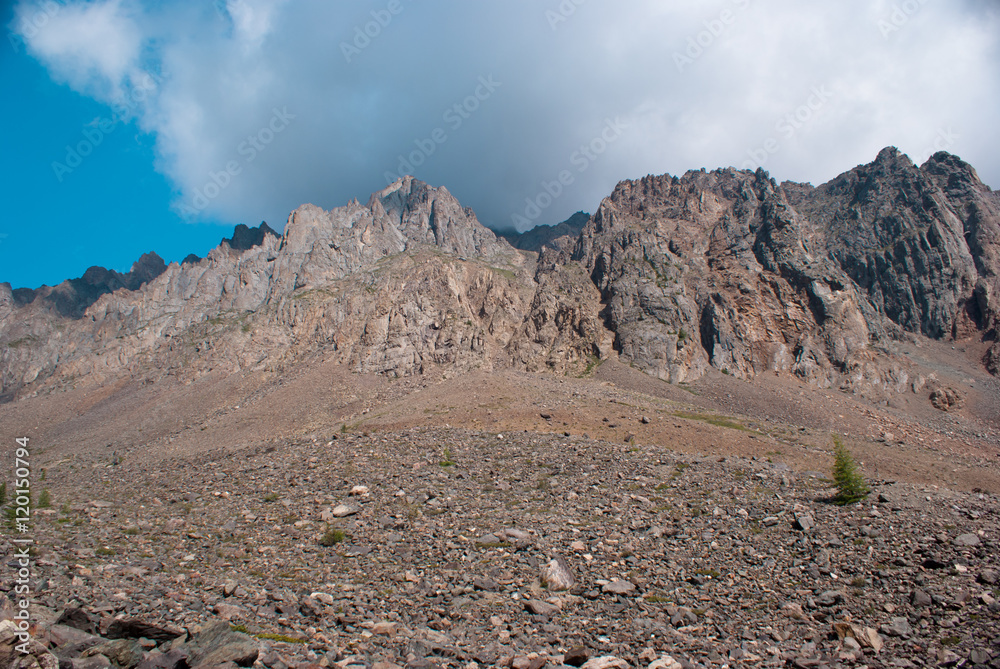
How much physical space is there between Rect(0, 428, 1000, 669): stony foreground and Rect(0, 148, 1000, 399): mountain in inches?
1970

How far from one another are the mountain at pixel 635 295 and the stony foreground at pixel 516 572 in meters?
50.0

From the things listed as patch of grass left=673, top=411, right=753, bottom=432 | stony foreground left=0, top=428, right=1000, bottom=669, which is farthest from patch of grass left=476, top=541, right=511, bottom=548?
patch of grass left=673, top=411, right=753, bottom=432

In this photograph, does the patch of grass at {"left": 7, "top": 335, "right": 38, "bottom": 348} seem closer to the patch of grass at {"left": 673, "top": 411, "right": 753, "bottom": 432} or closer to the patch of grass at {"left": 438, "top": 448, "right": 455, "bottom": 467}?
the patch of grass at {"left": 438, "top": 448, "right": 455, "bottom": 467}

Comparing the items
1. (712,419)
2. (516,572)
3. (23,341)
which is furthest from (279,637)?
(23,341)

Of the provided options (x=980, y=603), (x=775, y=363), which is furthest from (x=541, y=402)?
(x=775, y=363)

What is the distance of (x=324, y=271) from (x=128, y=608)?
11062cm

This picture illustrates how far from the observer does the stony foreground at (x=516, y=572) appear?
8.05 meters

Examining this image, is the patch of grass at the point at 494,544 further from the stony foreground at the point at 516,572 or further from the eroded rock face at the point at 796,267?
the eroded rock face at the point at 796,267

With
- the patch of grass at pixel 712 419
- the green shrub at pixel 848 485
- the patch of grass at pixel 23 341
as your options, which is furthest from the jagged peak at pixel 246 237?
the green shrub at pixel 848 485

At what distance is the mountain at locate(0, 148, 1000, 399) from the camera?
7650cm

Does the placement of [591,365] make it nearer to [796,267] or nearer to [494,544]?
[796,267]

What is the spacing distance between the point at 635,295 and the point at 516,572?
75848 millimetres

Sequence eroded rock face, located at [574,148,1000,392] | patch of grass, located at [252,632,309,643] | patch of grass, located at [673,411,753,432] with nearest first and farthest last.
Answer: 1. patch of grass, located at [252,632,309,643]
2. patch of grass, located at [673,411,753,432]
3. eroded rock face, located at [574,148,1000,392]

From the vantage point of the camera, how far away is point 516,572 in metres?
12.1
